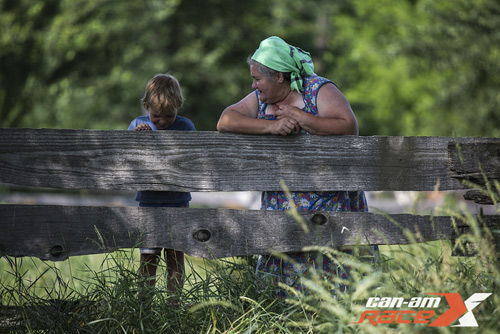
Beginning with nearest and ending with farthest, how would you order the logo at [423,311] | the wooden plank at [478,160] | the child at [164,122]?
the logo at [423,311] < the wooden plank at [478,160] < the child at [164,122]

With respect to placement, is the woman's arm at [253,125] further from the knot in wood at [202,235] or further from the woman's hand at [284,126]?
the knot in wood at [202,235]

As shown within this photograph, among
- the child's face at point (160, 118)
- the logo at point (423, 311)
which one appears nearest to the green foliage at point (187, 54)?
the child's face at point (160, 118)

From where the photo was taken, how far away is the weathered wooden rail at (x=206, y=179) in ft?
12.0

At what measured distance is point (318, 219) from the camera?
370 centimetres

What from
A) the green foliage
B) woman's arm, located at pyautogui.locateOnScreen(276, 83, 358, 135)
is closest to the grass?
woman's arm, located at pyautogui.locateOnScreen(276, 83, 358, 135)

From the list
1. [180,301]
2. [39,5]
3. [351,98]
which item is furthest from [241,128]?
[351,98]

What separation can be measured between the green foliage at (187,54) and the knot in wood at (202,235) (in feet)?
45.4

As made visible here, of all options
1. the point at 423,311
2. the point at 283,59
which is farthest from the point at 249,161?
the point at 423,311

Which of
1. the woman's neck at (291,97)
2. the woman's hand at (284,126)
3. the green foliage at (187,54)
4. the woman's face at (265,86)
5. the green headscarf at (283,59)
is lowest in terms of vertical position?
the woman's hand at (284,126)

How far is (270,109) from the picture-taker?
408cm

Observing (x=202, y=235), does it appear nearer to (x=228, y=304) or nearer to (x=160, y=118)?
(x=228, y=304)

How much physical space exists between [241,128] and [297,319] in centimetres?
119

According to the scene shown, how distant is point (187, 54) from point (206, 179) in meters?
16.7

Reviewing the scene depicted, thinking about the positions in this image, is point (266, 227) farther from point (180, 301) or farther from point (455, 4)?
point (455, 4)
